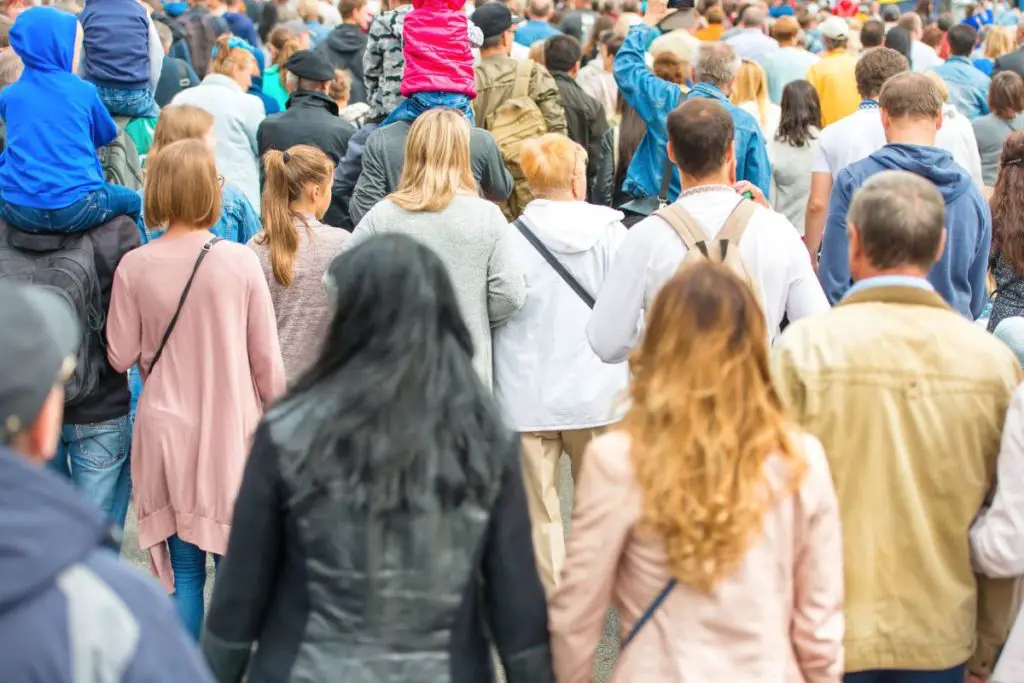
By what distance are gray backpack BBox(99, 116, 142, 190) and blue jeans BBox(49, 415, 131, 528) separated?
121 centimetres

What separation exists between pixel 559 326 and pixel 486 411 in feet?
8.09

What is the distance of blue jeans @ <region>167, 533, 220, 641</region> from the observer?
4.68 m

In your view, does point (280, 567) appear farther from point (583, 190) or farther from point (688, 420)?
point (583, 190)

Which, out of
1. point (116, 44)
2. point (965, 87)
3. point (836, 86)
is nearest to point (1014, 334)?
point (116, 44)

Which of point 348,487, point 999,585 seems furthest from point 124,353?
point 999,585

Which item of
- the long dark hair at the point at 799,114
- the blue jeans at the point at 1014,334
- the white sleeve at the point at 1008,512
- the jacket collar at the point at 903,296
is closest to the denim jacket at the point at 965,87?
the long dark hair at the point at 799,114

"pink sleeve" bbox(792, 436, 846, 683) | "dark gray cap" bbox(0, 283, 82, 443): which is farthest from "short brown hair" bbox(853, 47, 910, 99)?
"dark gray cap" bbox(0, 283, 82, 443)

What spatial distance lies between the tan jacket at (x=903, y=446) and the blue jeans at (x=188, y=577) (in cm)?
231

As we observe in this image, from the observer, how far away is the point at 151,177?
4.59 meters

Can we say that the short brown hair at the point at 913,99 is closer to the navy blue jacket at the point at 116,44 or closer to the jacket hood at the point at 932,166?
the jacket hood at the point at 932,166

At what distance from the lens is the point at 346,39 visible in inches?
434

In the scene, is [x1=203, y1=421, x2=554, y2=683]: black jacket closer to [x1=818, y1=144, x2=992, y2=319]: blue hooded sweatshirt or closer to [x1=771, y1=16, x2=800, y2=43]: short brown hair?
[x1=818, y1=144, x2=992, y2=319]: blue hooded sweatshirt

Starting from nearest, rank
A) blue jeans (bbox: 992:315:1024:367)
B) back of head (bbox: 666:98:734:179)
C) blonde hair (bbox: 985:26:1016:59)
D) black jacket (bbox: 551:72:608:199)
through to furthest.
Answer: blue jeans (bbox: 992:315:1024:367) < back of head (bbox: 666:98:734:179) < black jacket (bbox: 551:72:608:199) < blonde hair (bbox: 985:26:1016:59)

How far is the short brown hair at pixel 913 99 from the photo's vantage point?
5.26 meters
